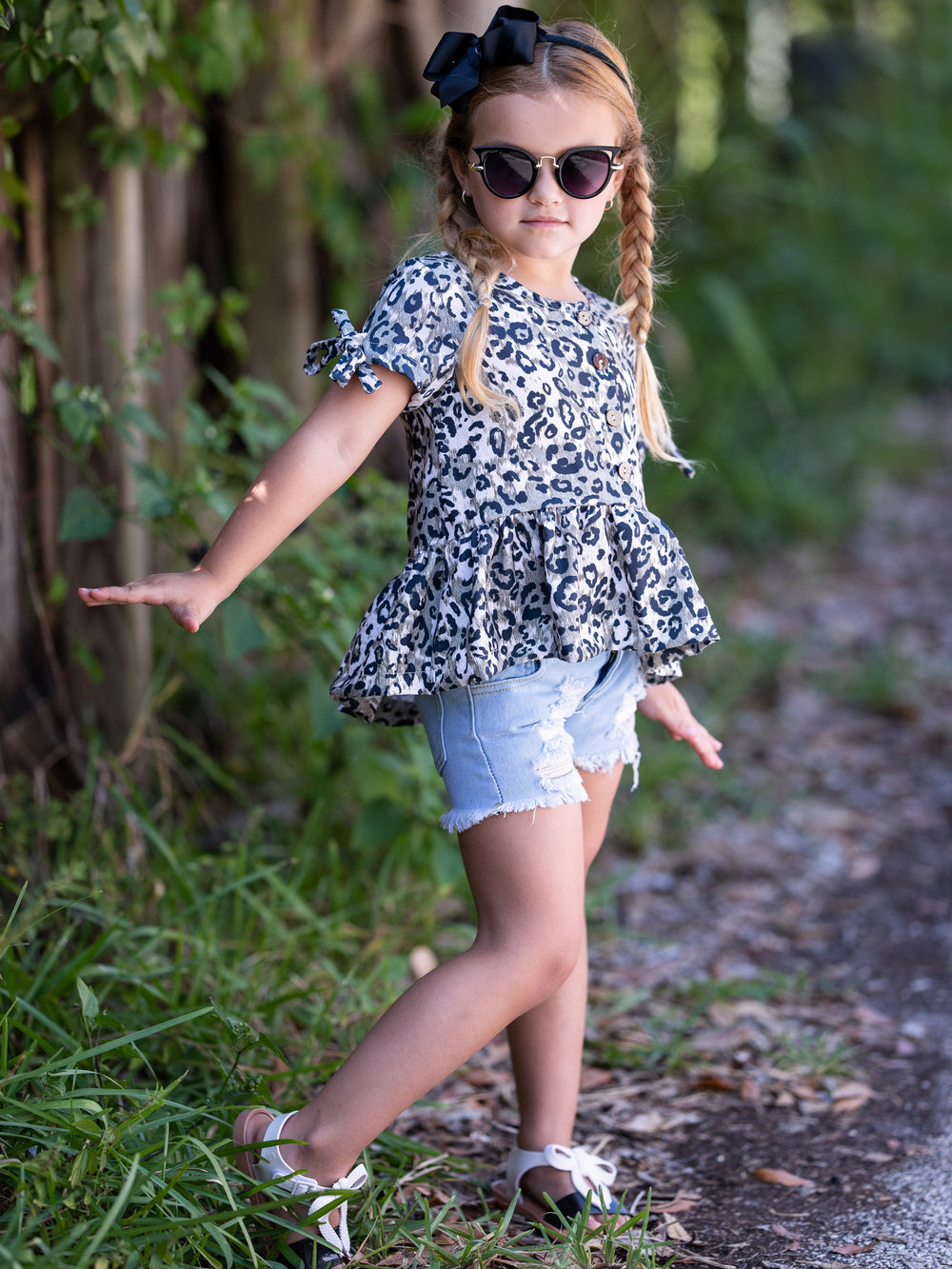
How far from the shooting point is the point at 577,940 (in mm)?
1695

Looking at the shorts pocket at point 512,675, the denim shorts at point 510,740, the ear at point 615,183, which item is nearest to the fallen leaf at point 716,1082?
the denim shorts at point 510,740

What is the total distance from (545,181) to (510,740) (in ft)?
2.46

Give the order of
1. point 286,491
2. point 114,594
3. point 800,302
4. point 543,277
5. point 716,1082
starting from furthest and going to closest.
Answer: point 800,302, point 716,1082, point 543,277, point 286,491, point 114,594

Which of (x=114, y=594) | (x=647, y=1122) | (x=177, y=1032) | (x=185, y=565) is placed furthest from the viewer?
(x=185, y=565)

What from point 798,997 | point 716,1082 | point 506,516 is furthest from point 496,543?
point 798,997

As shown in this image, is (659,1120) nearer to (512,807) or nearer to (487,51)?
(512,807)

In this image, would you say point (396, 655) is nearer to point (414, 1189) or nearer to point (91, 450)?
point (414, 1189)

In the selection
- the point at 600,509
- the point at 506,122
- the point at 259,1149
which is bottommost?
the point at 259,1149

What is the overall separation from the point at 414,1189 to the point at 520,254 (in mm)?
1403

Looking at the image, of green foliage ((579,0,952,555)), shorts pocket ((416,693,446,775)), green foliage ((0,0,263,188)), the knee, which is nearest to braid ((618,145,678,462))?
shorts pocket ((416,693,446,775))

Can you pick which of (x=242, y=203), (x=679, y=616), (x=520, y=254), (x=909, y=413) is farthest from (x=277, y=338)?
(x=909, y=413)

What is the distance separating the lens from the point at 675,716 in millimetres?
1965

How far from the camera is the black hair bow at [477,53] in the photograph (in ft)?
5.46

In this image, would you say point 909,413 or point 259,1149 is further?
point 909,413
